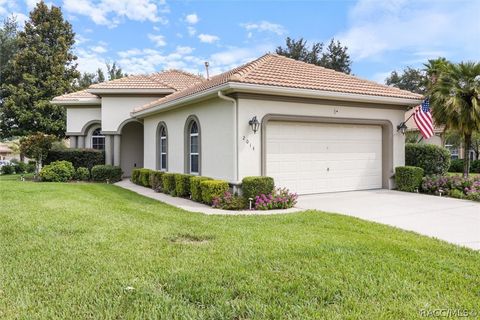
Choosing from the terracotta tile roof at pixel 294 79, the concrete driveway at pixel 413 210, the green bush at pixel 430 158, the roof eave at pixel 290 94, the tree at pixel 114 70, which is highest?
the tree at pixel 114 70

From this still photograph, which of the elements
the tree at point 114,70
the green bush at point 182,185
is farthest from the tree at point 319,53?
the green bush at point 182,185

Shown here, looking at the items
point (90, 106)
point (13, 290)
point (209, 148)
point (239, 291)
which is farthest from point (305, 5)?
point (90, 106)

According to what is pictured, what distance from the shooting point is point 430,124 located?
12.7 meters

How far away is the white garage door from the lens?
11625mm

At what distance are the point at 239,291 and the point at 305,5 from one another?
32.1ft

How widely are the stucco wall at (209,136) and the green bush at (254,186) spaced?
74cm

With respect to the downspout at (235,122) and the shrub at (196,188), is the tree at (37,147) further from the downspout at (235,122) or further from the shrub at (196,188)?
the downspout at (235,122)

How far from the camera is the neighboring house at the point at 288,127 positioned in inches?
420

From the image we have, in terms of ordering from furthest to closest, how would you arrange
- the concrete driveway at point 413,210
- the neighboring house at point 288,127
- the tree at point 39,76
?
the tree at point 39,76 → the neighboring house at point 288,127 → the concrete driveway at point 413,210

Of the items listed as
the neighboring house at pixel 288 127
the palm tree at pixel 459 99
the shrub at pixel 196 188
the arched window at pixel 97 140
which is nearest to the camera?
the neighboring house at pixel 288 127

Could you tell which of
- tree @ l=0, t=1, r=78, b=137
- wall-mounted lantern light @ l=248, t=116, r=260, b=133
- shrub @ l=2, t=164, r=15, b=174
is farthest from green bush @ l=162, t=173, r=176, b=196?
tree @ l=0, t=1, r=78, b=137

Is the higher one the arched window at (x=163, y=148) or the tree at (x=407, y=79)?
the tree at (x=407, y=79)

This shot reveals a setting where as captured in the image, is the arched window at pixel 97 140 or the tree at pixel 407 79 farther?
the tree at pixel 407 79

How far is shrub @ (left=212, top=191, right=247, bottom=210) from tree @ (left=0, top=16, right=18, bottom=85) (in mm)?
29834
